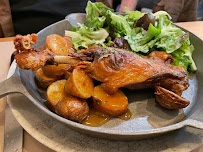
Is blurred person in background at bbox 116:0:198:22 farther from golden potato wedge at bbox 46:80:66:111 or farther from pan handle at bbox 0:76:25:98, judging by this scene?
pan handle at bbox 0:76:25:98

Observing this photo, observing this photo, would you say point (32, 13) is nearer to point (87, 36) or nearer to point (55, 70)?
point (87, 36)

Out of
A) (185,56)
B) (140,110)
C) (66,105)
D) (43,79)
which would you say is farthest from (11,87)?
(185,56)

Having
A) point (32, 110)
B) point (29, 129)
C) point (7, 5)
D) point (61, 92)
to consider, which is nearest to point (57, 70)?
point (61, 92)

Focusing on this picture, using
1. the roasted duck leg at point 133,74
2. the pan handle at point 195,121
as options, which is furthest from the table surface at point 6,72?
the roasted duck leg at point 133,74

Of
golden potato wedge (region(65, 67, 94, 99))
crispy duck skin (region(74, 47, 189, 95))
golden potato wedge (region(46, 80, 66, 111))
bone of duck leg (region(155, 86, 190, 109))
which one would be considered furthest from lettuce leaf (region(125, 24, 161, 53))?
golden potato wedge (region(46, 80, 66, 111))

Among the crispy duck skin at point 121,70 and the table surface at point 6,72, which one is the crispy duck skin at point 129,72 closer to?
the crispy duck skin at point 121,70

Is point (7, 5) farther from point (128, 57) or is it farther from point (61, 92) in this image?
point (128, 57)
